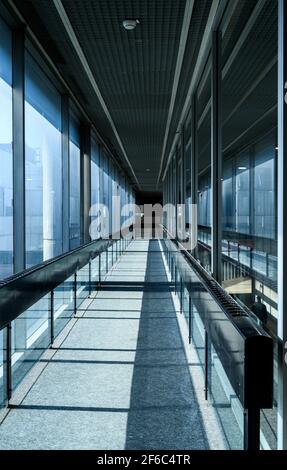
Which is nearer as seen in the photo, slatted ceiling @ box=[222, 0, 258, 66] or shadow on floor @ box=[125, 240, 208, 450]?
shadow on floor @ box=[125, 240, 208, 450]

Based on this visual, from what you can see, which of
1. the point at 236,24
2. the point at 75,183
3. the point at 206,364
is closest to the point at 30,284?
the point at 206,364

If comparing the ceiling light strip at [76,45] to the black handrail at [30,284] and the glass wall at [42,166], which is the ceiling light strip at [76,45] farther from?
the black handrail at [30,284]

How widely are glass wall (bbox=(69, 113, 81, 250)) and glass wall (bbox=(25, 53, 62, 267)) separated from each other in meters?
1.03

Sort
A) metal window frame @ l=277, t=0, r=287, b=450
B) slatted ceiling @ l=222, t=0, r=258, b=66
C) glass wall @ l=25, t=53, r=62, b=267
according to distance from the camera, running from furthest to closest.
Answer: glass wall @ l=25, t=53, r=62, b=267, slatted ceiling @ l=222, t=0, r=258, b=66, metal window frame @ l=277, t=0, r=287, b=450

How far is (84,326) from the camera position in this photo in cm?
652

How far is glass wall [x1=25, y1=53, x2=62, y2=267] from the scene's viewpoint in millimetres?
5641

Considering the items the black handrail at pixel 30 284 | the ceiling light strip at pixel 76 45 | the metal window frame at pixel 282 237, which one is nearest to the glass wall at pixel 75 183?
the ceiling light strip at pixel 76 45

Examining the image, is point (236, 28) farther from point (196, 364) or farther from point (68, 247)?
point (68, 247)

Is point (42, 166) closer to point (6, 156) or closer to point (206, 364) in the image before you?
point (6, 156)

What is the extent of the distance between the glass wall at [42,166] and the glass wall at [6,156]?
488mm

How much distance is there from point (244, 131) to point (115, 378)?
7606 mm

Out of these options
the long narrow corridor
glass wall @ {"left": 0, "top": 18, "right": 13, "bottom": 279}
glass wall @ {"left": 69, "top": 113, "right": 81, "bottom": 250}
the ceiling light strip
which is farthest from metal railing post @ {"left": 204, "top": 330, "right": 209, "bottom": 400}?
glass wall @ {"left": 69, "top": 113, "right": 81, "bottom": 250}

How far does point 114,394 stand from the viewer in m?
4.04

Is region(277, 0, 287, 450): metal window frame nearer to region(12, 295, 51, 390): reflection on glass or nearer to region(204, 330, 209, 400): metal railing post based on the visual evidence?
region(204, 330, 209, 400): metal railing post
